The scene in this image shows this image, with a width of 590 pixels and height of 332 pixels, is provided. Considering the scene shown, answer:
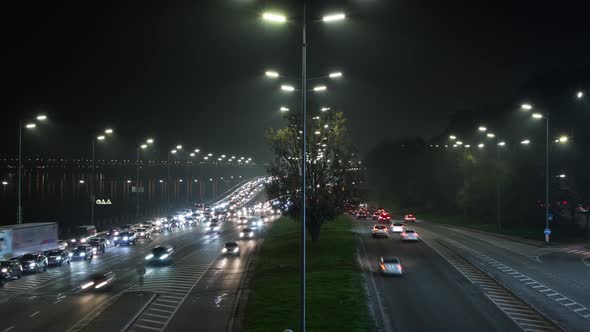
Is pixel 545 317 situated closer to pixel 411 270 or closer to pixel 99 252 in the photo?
pixel 411 270

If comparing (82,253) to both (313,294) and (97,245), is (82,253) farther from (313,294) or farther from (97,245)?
(313,294)

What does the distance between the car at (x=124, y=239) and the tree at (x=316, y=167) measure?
20389 mm

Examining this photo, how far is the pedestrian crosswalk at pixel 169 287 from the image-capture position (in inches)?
885

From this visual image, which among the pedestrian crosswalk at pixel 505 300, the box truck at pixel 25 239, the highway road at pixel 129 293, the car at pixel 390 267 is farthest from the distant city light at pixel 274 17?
the box truck at pixel 25 239

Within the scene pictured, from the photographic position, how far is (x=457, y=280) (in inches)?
1214

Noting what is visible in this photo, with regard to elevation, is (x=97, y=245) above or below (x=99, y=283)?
below

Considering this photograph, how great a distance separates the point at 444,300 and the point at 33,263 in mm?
29346

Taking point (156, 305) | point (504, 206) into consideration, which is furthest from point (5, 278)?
point (504, 206)

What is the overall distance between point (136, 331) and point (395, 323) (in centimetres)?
990

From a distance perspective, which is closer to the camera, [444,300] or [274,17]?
[274,17]

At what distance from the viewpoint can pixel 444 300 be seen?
25.4 metres

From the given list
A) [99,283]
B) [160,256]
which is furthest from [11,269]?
[160,256]

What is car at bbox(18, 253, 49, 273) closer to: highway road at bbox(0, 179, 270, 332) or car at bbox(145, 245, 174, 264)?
highway road at bbox(0, 179, 270, 332)

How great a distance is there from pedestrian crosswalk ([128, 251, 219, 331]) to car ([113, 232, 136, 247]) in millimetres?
13821
